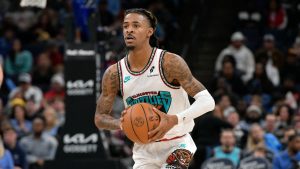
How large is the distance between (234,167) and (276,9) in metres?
7.46

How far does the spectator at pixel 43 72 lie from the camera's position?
17453 millimetres

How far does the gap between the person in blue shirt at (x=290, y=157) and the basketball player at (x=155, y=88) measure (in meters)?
5.53

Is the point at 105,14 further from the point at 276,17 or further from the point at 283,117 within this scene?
the point at 283,117

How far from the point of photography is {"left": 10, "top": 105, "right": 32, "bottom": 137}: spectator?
15.3 meters

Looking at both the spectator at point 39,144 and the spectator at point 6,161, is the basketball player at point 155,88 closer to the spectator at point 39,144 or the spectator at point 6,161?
the spectator at point 6,161

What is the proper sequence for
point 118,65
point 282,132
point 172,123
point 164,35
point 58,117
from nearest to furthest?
1. point 172,123
2. point 118,65
3. point 282,132
4. point 58,117
5. point 164,35

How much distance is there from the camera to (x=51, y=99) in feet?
54.1

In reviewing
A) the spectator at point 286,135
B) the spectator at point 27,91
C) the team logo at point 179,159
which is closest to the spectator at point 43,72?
the spectator at point 27,91

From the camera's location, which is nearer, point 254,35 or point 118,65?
point 118,65

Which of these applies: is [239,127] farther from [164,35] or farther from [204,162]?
[164,35]

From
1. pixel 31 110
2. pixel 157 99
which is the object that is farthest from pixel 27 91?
pixel 157 99

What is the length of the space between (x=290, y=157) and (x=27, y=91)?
579cm

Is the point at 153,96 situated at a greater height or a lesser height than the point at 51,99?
greater

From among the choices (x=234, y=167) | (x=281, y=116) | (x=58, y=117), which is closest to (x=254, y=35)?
(x=281, y=116)
